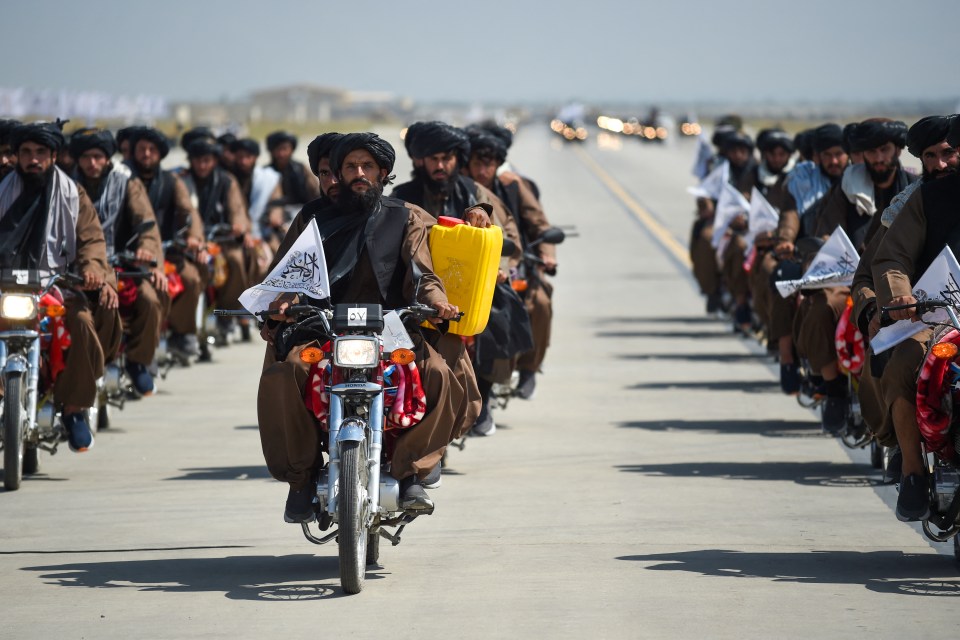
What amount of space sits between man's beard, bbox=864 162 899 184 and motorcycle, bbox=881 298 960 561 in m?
3.65

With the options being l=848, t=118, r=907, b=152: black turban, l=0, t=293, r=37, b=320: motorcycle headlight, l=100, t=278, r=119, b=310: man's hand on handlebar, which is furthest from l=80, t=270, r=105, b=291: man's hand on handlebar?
l=848, t=118, r=907, b=152: black turban

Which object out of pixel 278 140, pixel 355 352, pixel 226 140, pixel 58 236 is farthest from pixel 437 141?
pixel 278 140

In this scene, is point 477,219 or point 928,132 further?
point 928,132

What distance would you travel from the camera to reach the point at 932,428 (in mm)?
8734

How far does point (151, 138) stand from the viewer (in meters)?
15.7

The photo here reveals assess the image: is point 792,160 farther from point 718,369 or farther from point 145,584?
point 145,584

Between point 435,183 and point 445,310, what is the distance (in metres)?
3.54

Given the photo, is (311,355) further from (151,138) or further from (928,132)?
(151,138)

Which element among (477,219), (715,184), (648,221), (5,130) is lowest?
(648,221)

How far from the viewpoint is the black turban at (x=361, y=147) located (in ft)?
29.4

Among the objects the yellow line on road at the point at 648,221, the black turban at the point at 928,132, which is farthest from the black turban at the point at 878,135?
the yellow line on road at the point at 648,221

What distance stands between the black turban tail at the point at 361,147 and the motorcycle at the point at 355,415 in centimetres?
75

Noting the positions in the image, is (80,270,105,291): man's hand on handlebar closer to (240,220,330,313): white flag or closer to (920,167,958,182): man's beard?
(240,220,330,313): white flag

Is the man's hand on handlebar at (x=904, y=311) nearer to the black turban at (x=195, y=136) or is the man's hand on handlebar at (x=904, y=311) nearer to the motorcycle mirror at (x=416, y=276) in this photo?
the motorcycle mirror at (x=416, y=276)
